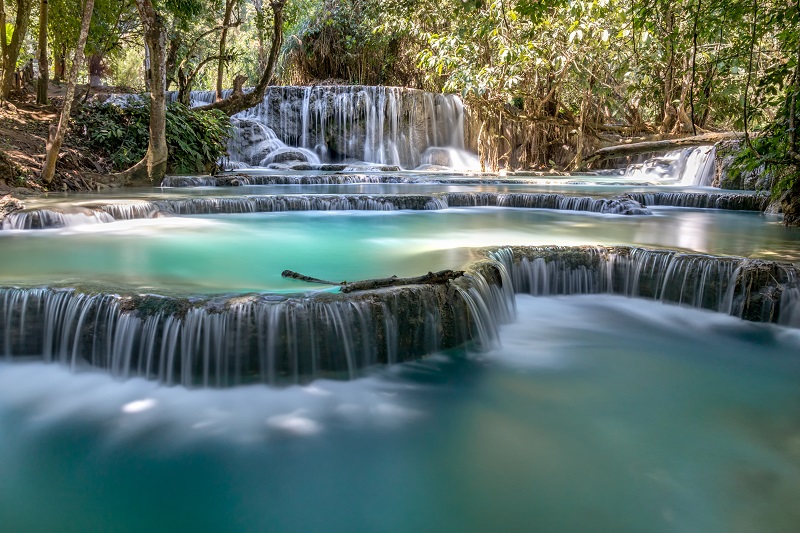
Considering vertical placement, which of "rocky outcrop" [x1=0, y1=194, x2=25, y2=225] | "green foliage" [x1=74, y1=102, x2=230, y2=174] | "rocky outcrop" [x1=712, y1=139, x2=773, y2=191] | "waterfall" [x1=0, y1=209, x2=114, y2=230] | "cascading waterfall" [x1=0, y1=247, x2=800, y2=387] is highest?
"green foliage" [x1=74, y1=102, x2=230, y2=174]

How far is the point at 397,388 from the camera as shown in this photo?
12.3 ft

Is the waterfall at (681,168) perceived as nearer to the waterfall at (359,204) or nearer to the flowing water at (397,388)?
the waterfall at (359,204)

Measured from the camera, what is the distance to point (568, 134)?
64.5 ft

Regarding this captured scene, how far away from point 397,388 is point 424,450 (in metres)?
0.65

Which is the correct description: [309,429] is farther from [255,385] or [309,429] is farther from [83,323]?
[83,323]

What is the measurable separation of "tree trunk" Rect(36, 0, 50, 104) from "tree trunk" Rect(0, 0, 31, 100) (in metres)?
0.26

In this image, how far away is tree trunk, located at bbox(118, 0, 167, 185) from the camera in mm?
10492

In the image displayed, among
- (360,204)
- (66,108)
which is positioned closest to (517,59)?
(360,204)

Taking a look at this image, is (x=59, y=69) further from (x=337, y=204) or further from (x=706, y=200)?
(x=706, y=200)

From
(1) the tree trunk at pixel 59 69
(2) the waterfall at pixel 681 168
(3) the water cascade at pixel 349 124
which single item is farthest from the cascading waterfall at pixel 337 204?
(1) the tree trunk at pixel 59 69

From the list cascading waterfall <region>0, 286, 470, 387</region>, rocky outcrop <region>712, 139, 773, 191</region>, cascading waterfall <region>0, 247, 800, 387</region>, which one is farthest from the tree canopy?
cascading waterfall <region>0, 286, 470, 387</region>

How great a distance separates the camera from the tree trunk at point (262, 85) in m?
12.4

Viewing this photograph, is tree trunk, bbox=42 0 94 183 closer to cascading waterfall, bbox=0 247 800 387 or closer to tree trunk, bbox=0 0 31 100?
tree trunk, bbox=0 0 31 100

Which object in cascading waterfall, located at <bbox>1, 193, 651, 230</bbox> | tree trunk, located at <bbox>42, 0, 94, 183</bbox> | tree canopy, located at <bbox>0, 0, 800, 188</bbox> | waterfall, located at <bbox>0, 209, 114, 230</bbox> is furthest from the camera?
tree trunk, located at <bbox>42, 0, 94, 183</bbox>
